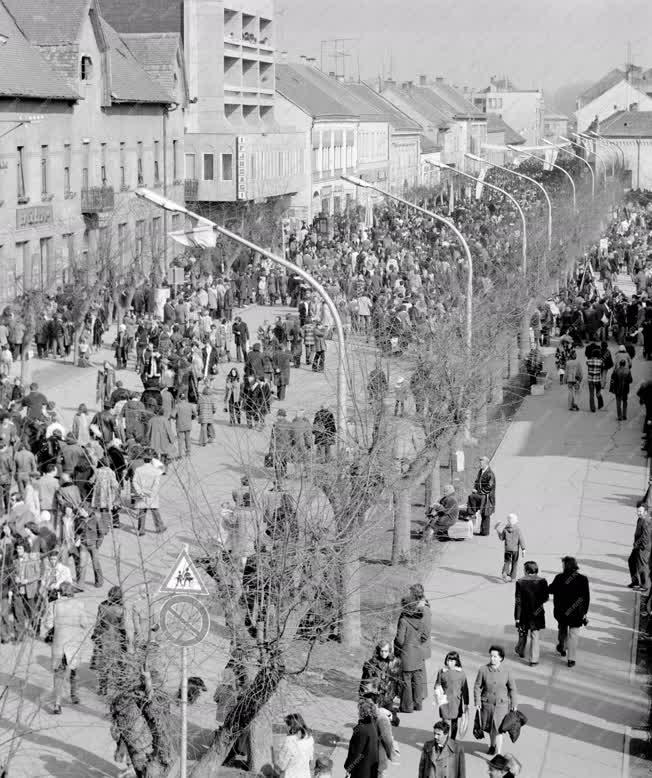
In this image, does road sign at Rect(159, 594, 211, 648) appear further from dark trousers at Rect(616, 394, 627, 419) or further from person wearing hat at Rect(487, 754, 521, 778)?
dark trousers at Rect(616, 394, 627, 419)

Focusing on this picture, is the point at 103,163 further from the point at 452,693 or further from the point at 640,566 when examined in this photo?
the point at 452,693

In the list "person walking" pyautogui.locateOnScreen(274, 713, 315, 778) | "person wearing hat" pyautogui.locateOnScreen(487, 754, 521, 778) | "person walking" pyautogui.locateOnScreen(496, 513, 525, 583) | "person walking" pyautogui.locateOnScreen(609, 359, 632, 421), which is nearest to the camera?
"person wearing hat" pyautogui.locateOnScreen(487, 754, 521, 778)

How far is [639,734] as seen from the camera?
1587 centimetres

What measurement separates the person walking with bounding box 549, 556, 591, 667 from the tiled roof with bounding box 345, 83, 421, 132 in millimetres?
86408

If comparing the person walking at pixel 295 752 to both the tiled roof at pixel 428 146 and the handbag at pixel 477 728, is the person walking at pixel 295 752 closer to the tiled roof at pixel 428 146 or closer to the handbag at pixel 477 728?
the handbag at pixel 477 728

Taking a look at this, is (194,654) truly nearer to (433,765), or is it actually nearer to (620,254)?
(433,765)

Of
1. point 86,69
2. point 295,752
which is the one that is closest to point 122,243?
point 86,69

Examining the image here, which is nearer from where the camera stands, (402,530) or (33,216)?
(402,530)

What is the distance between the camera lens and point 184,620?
40.1ft

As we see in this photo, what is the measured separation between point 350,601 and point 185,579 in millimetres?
4631

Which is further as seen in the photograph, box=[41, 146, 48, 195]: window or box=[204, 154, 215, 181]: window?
box=[204, 154, 215, 181]: window

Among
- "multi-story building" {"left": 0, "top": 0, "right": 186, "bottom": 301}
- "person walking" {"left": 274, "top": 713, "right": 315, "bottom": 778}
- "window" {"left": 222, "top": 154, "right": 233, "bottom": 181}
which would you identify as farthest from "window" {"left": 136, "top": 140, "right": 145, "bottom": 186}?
"person walking" {"left": 274, "top": 713, "right": 315, "bottom": 778}

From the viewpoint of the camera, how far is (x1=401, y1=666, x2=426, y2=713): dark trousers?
16172mm

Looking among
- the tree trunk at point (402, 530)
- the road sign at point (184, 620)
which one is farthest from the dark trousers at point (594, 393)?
the road sign at point (184, 620)
